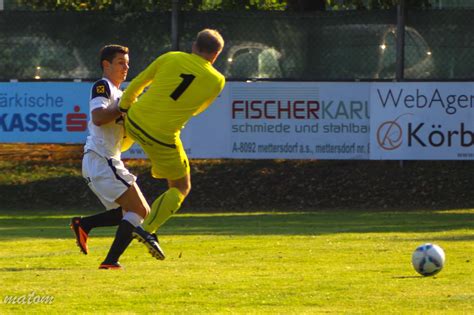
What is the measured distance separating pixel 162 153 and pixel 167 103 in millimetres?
439

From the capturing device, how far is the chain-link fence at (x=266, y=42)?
69.5ft

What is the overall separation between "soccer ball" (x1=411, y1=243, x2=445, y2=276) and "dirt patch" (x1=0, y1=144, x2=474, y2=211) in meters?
10.5

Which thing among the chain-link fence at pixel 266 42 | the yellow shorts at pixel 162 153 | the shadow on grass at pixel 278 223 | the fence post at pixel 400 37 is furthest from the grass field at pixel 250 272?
the chain-link fence at pixel 266 42

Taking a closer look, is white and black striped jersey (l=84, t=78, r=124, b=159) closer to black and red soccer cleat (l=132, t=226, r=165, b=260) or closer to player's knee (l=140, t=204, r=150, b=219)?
player's knee (l=140, t=204, r=150, b=219)

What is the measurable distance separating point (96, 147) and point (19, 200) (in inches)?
434

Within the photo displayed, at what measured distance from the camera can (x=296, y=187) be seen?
22141 mm

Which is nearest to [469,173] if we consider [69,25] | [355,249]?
[69,25]

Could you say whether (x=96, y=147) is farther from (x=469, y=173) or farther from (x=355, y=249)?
(x=469, y=173)

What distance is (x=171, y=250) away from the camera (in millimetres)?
13398

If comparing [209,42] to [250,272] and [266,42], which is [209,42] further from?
[266,42]

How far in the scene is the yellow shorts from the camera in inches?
426

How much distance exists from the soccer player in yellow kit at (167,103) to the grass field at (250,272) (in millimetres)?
896

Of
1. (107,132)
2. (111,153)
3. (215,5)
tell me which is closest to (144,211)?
(111,153)

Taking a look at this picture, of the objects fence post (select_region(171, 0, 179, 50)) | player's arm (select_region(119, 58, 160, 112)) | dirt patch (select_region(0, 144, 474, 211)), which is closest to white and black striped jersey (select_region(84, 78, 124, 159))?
Result: player's arm (select_region(119, 58, 160, 112))
